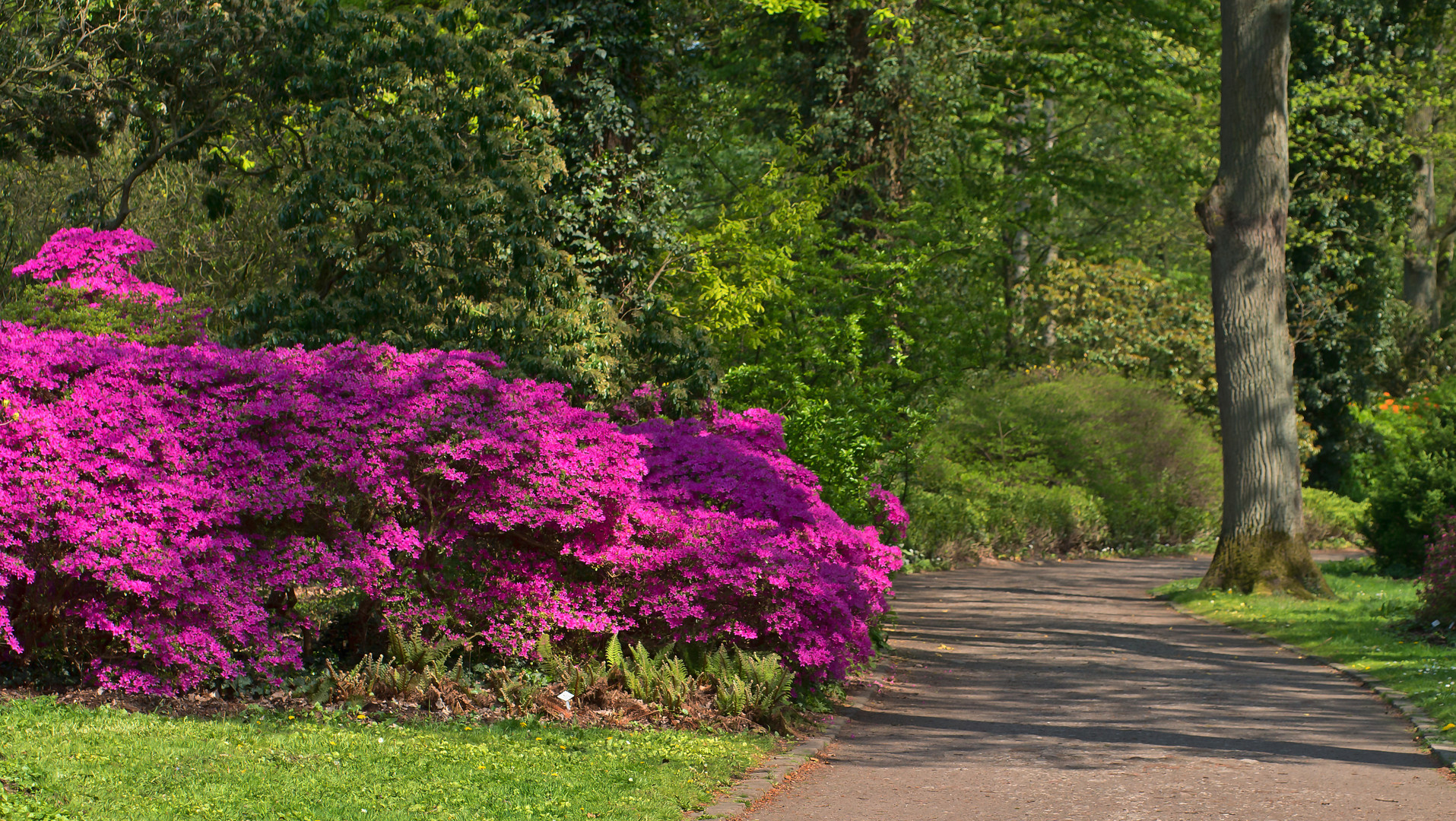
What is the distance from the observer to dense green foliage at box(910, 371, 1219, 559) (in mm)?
25812

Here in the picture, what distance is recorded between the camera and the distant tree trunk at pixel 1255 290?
17.5 meters

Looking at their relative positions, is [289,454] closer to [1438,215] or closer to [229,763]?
[229,763]

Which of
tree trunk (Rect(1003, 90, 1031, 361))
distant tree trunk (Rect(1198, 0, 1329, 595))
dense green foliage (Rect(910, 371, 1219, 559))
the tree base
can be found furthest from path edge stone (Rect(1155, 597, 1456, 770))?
dense green foliage (Rect(910, 371, 1219, 559))

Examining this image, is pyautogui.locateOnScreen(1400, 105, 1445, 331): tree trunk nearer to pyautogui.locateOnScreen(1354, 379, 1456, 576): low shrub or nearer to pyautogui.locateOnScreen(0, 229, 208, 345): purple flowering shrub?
pyautogui.locateOnScreen(1354, 379, 1456, 576): low shrub

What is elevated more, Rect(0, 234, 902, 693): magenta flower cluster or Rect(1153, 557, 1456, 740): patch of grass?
Rect(0, 234, 902, 693): magenta flower cluster

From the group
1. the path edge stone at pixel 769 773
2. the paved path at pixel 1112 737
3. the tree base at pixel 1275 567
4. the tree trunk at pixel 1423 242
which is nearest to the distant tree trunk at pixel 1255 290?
the tree base at pixel 1275 567

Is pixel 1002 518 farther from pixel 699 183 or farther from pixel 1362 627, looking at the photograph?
pixel 1362 627

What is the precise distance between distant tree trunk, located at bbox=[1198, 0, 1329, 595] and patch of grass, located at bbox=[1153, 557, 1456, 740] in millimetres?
855

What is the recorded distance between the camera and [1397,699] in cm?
1042

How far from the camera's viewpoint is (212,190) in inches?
607

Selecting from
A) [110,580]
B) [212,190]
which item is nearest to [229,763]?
[110,580]

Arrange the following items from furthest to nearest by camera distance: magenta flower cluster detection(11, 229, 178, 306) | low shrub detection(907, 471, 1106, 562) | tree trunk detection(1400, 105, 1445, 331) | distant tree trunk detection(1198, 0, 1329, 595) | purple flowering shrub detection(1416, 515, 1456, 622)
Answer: tree trunk detection(1400, 105, 1445, 331) → low shrub detection(907, 471, 1106, 562) → distant tree trunk detection(1198, 0, 1329, 595) → purple flowering shrub detection(1416, 515, 1456, 622) → magenta flower cluster detection(11, 229, 178, 306)

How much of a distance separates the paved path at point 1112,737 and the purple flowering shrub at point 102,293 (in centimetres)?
747

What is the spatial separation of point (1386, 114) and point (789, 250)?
1601cm
